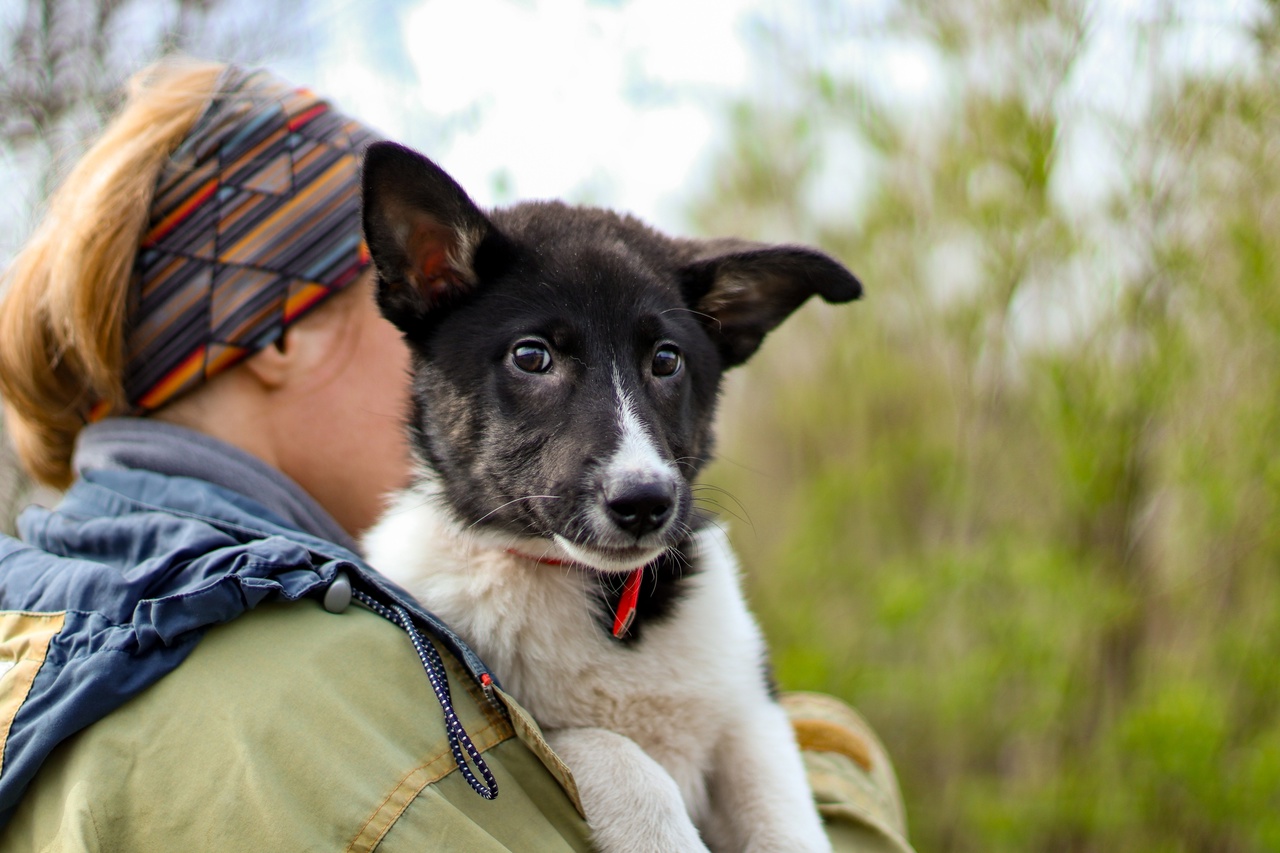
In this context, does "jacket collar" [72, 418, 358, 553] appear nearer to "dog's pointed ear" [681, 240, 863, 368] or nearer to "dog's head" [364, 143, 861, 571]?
"dog's head" [364, 143, 861, 571]

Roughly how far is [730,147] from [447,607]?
4619 millimetres

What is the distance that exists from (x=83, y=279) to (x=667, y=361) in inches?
54.0

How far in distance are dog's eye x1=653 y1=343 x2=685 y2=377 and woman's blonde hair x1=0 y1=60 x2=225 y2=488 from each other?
126 centimetres

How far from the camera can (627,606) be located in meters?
2.35

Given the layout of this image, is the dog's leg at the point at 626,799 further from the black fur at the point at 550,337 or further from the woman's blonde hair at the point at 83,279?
the woman's blonde hair at the point at 83,279

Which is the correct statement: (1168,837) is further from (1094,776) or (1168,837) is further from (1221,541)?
(1221,541)

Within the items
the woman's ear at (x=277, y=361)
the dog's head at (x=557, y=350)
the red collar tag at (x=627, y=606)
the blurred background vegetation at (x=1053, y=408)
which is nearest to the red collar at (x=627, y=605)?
the red collar tag at (x=627, y=606)

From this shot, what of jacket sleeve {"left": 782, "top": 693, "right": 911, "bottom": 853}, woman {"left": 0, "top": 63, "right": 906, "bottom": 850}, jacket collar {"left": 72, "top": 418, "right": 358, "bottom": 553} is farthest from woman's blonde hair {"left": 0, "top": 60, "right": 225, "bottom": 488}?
jacket sleeve {"left": 782, "top": 693, "right": 911, "bottom": 853}

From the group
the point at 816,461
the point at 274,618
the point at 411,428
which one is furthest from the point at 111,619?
the point at 816,461

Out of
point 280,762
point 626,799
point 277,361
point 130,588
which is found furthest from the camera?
point 277,361

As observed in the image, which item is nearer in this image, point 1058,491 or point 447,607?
point 447,607

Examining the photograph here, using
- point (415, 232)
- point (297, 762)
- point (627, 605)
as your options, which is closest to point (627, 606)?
point (627, 605)

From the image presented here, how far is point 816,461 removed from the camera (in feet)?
22.7

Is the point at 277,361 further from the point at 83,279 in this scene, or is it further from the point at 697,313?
the point at 697,313
